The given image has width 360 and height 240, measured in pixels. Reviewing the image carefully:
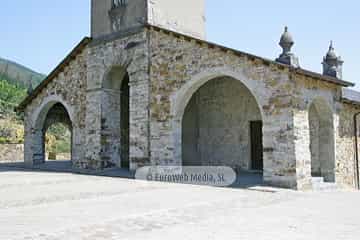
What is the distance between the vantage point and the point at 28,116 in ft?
56.8

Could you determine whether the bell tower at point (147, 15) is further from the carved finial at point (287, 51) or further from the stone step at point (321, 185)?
the stone step at point (321, 185)

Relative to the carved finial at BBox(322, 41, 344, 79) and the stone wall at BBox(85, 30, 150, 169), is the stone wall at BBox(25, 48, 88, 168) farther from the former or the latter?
the carved finial at BBox(322, 41, 344, 79)

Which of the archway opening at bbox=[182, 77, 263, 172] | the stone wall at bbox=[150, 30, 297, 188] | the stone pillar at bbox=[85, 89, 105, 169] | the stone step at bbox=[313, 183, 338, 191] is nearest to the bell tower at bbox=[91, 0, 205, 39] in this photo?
the stone wall at bbox=[150, 30, 297, 188]

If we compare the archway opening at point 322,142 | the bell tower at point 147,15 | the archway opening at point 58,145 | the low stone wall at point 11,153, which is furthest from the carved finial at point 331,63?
the low stone wall at point 11,153

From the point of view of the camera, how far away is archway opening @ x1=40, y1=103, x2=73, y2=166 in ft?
60.6

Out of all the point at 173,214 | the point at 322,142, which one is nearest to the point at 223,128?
the point at 322,142

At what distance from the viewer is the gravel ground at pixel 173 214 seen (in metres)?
4.54

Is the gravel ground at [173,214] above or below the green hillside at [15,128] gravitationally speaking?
below

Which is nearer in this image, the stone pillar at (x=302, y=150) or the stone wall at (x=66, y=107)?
the stone pillar at (x=302, y=150)

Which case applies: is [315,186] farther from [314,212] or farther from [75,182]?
[75,182]

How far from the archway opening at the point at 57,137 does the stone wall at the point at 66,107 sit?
41 cm

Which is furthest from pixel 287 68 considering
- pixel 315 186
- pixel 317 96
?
pixel 315 186

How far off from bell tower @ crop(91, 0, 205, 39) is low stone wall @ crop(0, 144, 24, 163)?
13.0 metres

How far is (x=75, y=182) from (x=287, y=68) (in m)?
6.42
